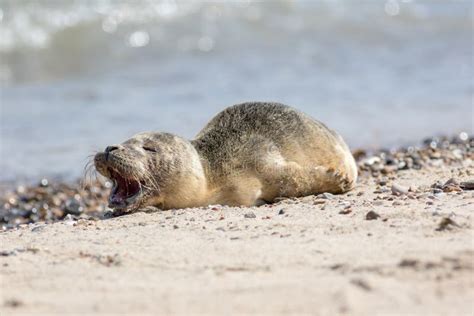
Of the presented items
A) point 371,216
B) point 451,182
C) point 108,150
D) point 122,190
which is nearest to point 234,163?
point 122,190

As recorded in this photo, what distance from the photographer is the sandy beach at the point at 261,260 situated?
12.1ft

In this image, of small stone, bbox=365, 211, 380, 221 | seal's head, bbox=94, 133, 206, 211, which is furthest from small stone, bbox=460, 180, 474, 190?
seal's head, bbox=94, 133, 206, 211

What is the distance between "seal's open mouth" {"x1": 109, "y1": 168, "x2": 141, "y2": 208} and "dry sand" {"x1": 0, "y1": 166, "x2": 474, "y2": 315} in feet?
0.48

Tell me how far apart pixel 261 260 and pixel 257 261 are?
22 millimetres

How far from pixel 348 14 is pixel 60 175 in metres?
11.0

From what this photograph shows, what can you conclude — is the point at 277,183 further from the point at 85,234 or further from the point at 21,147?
the point at 21,147

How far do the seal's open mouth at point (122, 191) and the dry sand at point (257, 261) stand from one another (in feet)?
0.48

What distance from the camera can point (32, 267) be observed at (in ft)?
15.1

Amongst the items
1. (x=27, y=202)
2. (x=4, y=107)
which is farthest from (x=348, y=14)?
(x=27, y=202)

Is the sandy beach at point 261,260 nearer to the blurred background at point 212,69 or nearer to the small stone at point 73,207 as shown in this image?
the small stone at point 73,207

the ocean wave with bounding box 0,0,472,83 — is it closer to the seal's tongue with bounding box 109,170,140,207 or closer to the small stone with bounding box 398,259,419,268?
the seal's tongue with bounding box 109,170,140,207

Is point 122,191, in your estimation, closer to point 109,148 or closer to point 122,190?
point 122,190

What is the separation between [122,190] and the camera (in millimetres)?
6215

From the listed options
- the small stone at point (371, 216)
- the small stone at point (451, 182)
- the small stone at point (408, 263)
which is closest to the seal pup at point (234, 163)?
the small stone at point (451, 182)
